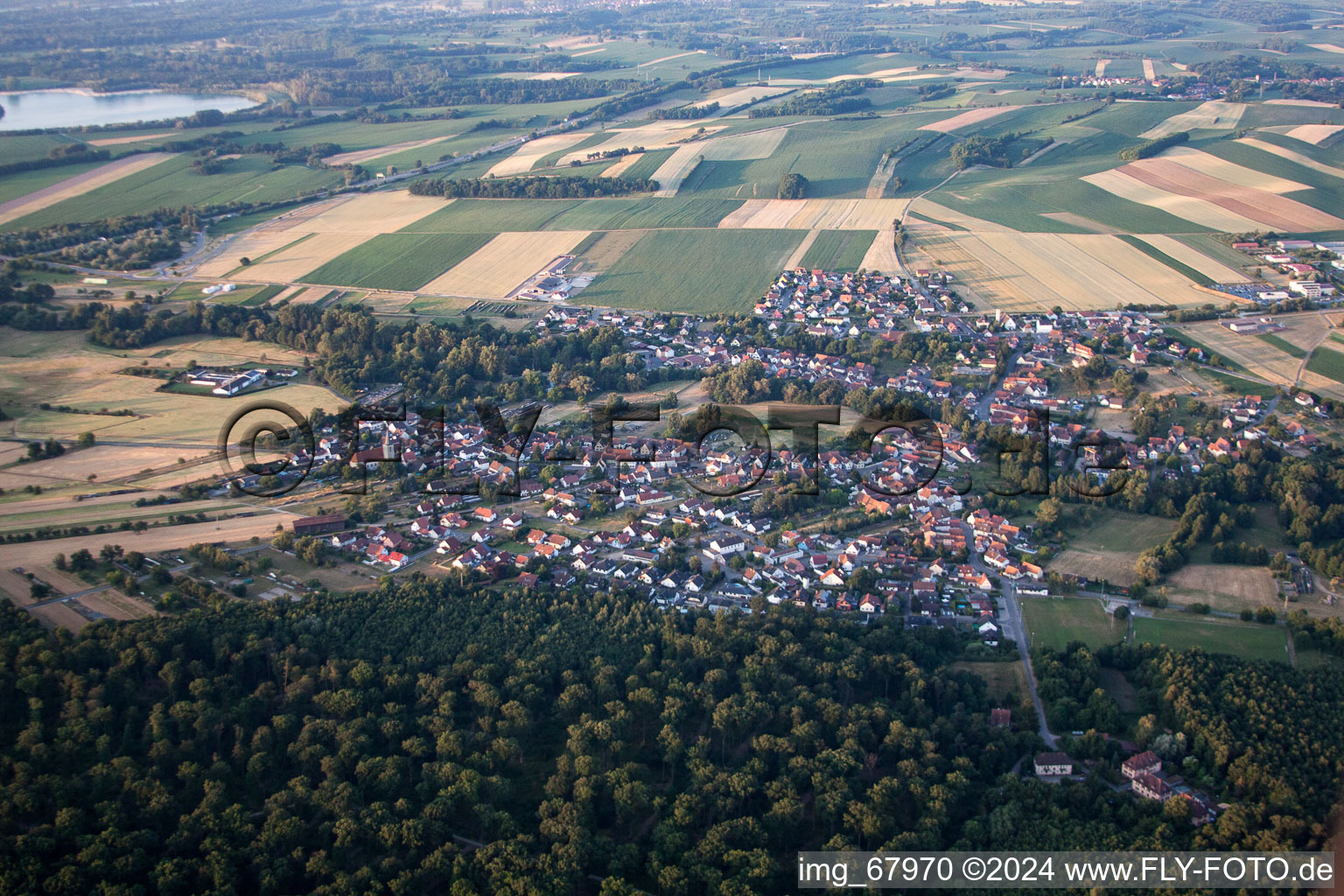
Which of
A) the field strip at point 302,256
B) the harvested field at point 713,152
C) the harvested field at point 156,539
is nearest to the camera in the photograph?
the harvested field at point 156,539

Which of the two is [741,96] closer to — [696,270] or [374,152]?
[374,152]

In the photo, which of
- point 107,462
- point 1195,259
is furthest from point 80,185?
point 1195,259

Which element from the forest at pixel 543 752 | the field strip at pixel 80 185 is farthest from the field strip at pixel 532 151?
the forest at pixel 543 752

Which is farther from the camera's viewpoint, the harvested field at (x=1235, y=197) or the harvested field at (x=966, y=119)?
the harvested field at (x=966, y=119)

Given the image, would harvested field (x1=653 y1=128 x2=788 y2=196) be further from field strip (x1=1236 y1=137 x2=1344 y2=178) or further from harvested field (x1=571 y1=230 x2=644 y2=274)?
field strip (x1=1236 y1=137 x2=1344 y2=178)

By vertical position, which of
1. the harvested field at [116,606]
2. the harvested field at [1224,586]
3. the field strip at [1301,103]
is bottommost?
the harvested field at [1224,586]

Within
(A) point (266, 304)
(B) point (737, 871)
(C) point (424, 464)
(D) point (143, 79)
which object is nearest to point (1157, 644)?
(B) point (737, 871)

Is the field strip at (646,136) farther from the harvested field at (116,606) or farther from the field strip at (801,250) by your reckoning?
the harvested field at (116,606)

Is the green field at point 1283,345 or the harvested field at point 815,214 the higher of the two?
the harvested field at point 815,214
